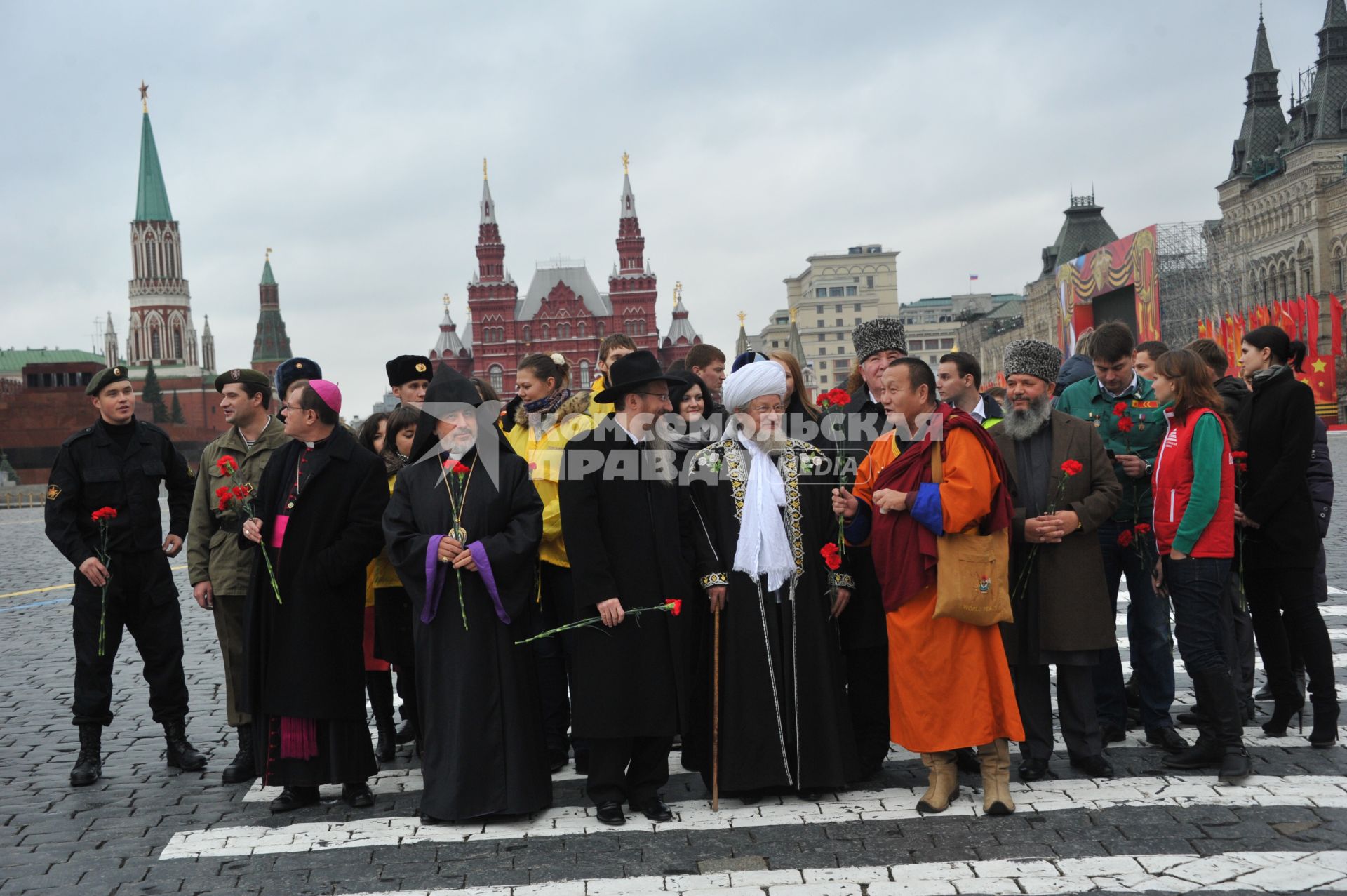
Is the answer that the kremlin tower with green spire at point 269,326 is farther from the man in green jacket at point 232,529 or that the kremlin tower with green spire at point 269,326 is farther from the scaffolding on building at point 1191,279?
the man in green jacket at point 232,529

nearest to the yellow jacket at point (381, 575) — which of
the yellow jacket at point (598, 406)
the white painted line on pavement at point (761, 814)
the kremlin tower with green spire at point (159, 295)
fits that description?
the yellow jacket at point (598, 406)

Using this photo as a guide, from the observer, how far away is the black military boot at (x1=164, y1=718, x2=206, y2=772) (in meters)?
6.04

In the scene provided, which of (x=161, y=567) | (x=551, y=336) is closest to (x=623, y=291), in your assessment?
(x=551, y=336)

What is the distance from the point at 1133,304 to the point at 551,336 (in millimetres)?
57303

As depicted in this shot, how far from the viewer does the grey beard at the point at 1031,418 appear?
→ 5578mm

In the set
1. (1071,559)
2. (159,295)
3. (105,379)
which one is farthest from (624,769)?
(159,295)

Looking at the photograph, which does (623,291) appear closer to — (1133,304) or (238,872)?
(1133,304)

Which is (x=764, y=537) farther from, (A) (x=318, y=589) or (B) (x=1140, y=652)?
(B) (x=1140, y=652)

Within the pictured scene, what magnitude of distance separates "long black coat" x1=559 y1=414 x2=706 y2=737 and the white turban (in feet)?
1.76

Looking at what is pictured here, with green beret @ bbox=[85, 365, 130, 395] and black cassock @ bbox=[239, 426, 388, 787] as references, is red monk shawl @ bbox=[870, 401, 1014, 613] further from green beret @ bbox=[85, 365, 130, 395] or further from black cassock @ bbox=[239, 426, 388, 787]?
green beret @ bbox=[85, 365, 130, 395]

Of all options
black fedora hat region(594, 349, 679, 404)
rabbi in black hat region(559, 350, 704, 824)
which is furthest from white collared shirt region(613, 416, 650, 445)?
black fedora hat region(594, 349, 679, 404)

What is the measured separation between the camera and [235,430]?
6270 mm

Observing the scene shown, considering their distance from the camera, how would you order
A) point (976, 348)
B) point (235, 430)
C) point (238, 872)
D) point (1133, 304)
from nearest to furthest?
point (238, 872), point (235, 430), point (1133, 304), point (976, 348)

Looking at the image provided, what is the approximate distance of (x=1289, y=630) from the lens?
5.90 meters
